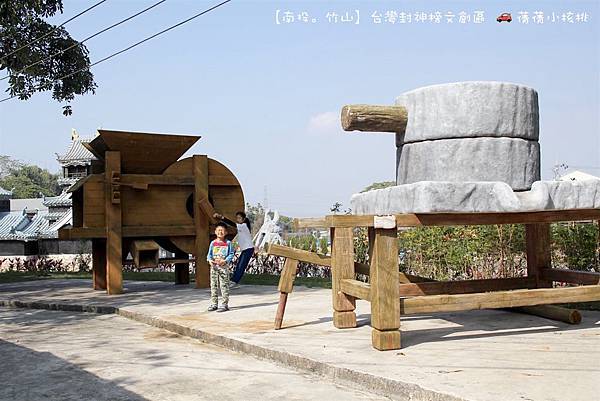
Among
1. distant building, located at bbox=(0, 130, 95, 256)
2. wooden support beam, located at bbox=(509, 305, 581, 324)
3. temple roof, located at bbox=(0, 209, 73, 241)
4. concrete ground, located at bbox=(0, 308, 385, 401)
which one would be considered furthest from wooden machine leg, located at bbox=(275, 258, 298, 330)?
temple roof, located at bbox=(0, 209, 73, 241)

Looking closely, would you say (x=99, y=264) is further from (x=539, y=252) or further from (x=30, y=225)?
(x=30, y=225)

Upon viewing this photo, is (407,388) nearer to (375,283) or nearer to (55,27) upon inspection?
(375,283)

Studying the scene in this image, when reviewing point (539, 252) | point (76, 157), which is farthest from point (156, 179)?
point (76, 157)

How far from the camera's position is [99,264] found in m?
13.0

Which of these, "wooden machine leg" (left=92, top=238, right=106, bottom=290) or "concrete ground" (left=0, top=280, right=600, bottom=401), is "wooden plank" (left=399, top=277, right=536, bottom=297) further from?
"wooden machine leg" (left=92, top=238, right=106, bottom=290)

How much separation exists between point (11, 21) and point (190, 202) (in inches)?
295

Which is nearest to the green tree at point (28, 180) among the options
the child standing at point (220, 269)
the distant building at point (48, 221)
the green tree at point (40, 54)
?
the distant building at point (48, 221)

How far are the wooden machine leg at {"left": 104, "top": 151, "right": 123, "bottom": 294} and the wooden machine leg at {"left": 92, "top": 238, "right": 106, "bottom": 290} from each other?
1.31 metres

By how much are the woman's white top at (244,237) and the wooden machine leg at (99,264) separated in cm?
279

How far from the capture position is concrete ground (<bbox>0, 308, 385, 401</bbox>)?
4848 mm

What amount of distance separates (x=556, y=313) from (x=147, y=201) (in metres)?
7.63

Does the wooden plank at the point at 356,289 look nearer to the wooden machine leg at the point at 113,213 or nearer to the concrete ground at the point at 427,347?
the concrete ground at the point at 427,347

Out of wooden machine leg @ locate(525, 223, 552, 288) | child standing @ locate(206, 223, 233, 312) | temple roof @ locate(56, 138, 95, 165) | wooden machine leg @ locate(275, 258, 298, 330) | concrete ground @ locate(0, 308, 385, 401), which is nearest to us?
concrete ground @ locate(0, 308, 385, 401)

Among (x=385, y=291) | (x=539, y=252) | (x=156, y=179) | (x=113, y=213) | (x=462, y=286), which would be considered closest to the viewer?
(x=385, y=291)
